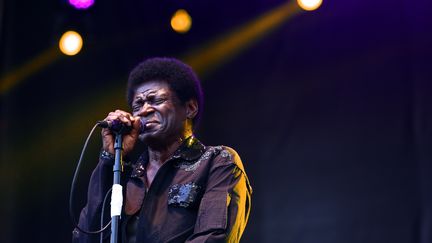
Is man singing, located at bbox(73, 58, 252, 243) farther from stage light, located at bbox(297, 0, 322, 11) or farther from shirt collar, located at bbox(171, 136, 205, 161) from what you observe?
stage light, located at bbox(297, 0, 322, 11)

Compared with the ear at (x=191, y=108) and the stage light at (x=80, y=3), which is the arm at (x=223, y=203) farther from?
the stage light at (x=80, y=3)

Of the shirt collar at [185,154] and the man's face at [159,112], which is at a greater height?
the man's face at [159,112]

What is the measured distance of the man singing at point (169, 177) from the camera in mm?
3293

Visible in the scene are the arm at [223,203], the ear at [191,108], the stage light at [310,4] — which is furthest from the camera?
the stage light at [310,4]

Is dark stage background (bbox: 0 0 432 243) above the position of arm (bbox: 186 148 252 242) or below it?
above

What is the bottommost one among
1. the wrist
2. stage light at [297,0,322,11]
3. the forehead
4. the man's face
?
the wrist

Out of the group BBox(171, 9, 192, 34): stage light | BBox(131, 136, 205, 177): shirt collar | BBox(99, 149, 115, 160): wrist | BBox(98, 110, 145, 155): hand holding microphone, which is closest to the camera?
BBox(98, 110, 145, 155): hand holding microphone

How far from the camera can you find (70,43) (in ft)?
18.5

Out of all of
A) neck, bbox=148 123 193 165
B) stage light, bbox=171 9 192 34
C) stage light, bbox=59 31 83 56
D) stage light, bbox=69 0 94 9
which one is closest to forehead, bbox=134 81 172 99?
neck, bbox=148 123 193 165

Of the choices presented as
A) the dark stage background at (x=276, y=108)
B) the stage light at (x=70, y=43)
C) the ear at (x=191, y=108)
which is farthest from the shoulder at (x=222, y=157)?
the stage light at (x=70, y=43)

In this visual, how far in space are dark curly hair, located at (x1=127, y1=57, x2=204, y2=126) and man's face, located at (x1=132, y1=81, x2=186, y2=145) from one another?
48 millimetres

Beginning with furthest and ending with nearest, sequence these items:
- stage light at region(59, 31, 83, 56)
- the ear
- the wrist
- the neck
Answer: stage light at region(59, 31, 83, 56), the ear, the neck, the wrist

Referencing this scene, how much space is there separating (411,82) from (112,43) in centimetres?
242

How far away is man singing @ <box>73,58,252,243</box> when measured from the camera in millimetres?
3293
